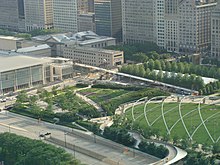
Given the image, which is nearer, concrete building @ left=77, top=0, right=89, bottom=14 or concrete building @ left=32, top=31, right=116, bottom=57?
concrete building @ left=32, top=31, right=116, bottom=57

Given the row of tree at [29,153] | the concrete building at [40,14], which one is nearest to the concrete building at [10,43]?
the concrete building at [40,14]

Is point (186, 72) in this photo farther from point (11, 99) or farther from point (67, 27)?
point (67, 27)

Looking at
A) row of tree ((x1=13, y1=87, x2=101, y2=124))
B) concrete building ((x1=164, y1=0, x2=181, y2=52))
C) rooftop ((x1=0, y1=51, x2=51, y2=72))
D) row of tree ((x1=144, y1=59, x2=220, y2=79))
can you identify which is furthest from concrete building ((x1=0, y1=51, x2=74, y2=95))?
concrete building ((x1=164, y1=0, x2=181, y2=52))

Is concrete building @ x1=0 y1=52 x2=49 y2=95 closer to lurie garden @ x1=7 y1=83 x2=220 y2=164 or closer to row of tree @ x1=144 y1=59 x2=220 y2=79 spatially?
lurie garden @ x1=7 y1=83 x2=220 y2=164

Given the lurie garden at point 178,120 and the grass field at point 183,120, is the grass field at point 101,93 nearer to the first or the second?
the lurie garden at point 178,120

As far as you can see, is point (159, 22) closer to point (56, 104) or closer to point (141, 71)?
point (141, 71)

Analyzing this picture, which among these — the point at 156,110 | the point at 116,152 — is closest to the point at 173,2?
the point at 156,110
